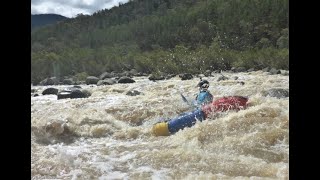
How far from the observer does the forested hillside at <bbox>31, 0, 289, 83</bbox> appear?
29078 mm

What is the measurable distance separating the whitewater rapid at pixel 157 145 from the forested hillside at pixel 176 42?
8.08 meters

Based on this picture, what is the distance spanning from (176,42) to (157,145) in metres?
42.7

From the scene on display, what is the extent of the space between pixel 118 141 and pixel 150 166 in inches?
78.1

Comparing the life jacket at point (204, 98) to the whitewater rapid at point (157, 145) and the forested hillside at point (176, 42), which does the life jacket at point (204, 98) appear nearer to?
the whitewater rapid at point (157, 145)

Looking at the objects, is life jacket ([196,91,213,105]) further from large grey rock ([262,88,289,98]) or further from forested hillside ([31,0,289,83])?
forested hillside ([31,0,289,83])

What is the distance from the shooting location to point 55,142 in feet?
25.1

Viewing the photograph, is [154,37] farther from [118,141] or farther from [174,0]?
[118,141]

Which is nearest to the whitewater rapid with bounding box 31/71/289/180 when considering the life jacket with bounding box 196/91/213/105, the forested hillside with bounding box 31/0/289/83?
the life jacket with bounding box 196/91/213/105

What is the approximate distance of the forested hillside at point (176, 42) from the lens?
29.1 meters

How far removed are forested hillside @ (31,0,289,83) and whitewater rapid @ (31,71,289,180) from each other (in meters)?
8.08

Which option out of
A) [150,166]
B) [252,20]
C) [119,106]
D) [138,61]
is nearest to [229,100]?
[150,166]

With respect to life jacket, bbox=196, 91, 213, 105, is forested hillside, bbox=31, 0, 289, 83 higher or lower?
higher

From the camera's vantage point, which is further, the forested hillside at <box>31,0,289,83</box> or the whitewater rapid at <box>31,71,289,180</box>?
the forested hillside at <box>31,0,289,83</box>

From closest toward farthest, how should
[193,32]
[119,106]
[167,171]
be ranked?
[167,171] → [119,106] → [193,32]
